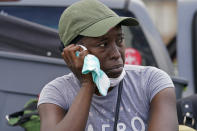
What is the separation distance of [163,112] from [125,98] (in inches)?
8.5

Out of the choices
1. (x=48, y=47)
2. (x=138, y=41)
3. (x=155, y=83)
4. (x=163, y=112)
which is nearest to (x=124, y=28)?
(x=138, y=41)

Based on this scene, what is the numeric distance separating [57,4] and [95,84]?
2.00 m

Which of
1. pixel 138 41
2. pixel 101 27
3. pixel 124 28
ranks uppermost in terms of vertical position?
pixel 101 27

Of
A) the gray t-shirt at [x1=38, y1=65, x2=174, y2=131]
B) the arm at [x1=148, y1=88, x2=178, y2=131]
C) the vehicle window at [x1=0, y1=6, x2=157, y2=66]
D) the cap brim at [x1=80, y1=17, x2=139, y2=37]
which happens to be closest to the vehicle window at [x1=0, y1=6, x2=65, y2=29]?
the vehicle window at [x1=0, y1=6, x2=157, y2=66]

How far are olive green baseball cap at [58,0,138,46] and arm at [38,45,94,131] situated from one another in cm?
9

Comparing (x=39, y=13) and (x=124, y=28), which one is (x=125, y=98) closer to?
(x=124, y=28)

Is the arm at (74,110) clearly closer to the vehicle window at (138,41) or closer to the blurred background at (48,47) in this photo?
the blurred background at (48,47)

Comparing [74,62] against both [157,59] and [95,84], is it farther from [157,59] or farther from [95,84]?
[157,59]

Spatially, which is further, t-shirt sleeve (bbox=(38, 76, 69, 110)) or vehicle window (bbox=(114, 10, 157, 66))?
vehicle window (bbox=(114, 10, 157, 66))

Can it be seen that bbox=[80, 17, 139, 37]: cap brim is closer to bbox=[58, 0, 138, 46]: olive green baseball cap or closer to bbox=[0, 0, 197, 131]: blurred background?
bbox=[58, 0, 138, 46]: olive green baseball cap

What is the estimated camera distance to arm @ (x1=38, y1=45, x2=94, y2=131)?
8.17 ft

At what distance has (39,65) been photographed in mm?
3381

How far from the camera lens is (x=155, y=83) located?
103 inches

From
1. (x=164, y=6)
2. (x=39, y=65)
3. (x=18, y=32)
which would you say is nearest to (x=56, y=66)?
(x=39, y=65)
